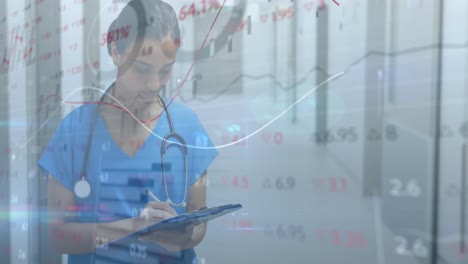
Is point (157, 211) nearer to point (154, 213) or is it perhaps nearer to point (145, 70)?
point (154, 213)

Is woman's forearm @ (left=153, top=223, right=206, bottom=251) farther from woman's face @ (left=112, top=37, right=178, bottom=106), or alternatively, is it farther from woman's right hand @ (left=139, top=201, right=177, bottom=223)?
woman's face @ (left=112, top=37, right=178, bottom=106)

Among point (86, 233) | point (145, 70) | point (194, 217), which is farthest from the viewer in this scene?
point (86, 233)

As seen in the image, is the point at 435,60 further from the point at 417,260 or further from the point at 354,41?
the point at 417,260

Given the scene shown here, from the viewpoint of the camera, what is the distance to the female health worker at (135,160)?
1240 mm

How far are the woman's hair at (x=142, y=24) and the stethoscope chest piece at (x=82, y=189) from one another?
1.43ft

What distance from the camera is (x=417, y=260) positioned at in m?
0.90

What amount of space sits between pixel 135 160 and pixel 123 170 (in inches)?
2.2

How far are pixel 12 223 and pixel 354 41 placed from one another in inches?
60.8

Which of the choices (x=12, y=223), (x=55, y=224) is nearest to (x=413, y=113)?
(x=55, y=224)

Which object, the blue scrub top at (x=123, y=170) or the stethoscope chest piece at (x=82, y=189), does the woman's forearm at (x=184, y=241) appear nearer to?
the blue scrub top at (x=123, y=170)

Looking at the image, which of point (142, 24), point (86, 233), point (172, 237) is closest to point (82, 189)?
point (86, 233)

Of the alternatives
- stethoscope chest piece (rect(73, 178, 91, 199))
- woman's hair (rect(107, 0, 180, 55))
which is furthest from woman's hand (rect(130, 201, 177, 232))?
woman's hair (rect(107, 0, 180, 55))

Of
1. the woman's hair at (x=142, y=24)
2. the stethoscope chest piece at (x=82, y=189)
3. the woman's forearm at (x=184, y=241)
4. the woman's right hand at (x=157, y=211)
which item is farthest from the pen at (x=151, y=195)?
the woman's hair at (x=142, y=24)

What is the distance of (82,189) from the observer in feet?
4.79
